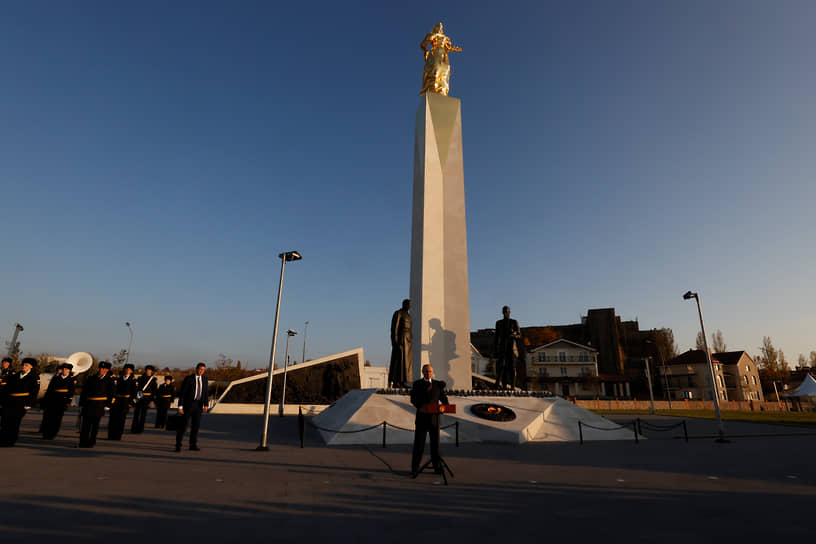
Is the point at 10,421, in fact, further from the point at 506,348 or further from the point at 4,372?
the point at 506,348

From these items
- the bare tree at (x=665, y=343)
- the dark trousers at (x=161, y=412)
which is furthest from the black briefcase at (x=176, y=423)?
the bare tree at (x=665, y=343)

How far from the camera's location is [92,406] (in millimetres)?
9711

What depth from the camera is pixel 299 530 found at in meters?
4.19

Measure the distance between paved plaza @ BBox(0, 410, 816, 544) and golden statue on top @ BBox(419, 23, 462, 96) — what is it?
801 inches

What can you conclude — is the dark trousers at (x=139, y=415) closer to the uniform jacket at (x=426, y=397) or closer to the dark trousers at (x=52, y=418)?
the dark trousers at (x=52, y=418)

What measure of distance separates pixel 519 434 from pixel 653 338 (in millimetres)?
68439

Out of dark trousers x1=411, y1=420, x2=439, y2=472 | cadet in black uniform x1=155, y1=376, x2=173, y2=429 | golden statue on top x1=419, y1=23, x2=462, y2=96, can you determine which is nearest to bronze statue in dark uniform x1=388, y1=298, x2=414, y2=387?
cadet in black uniform x1=155, y1=376, x2=173, y2=429

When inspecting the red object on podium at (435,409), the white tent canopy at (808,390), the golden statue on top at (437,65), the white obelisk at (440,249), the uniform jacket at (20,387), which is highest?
the golden statue on top at (437,65)

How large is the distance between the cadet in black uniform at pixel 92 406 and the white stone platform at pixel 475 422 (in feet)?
18.7

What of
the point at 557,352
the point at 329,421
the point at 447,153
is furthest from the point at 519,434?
the point at 557,352

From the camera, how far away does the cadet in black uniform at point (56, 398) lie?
10750mm

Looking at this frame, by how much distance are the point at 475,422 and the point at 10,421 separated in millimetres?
12066

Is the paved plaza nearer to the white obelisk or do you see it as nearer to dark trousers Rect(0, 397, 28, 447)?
dark trousers Rect(0, 397, 28, 447)

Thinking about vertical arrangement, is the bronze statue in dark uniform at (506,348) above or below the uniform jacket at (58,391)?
above
